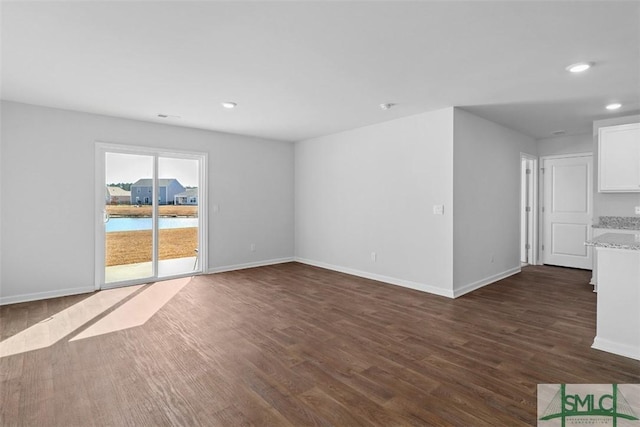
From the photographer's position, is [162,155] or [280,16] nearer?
[280,16]

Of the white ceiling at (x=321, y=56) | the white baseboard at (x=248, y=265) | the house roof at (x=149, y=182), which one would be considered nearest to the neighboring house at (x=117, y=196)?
the house roof at (x=149, y=182)

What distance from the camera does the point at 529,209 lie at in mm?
6703

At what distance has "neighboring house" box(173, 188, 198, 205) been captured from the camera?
18.4 feet

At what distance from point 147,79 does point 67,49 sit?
743mm

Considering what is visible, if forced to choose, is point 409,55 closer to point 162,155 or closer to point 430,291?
point 430,291

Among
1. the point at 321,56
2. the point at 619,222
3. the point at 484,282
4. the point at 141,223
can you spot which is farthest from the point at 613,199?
the point at 141,223

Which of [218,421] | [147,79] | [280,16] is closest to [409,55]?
[280,16]

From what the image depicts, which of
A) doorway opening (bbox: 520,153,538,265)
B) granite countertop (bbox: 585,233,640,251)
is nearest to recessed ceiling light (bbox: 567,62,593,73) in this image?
granite countertop (bbox: 585,233,640,251)

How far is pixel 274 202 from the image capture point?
268 inches

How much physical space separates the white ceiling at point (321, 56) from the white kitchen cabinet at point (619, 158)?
359 millimetres

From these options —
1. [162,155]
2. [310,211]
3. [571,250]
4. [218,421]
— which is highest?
[162,155]

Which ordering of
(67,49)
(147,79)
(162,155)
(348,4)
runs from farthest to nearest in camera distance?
1. (162,155)
2. (147,79)
3. (67,49)
4. (348,4)

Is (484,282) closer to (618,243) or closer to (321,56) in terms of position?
(618,243)

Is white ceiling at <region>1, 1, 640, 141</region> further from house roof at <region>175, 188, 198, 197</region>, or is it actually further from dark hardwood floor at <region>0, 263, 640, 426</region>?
dark hardwood floor at <region>0, 263, 640, 426</region>
